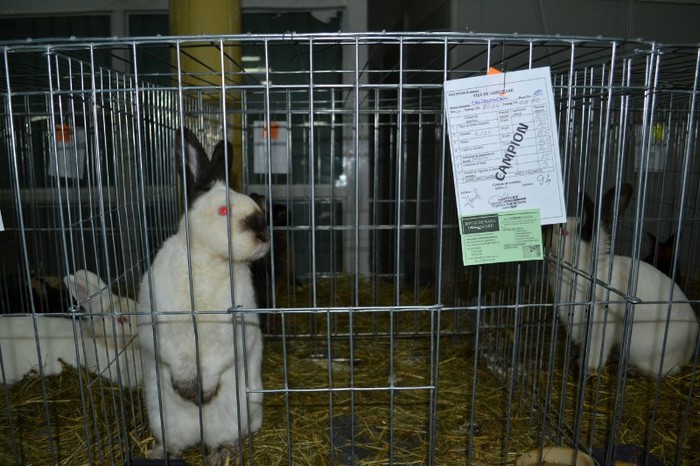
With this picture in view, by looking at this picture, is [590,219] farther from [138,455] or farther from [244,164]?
[138,455]

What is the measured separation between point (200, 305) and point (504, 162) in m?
1.30

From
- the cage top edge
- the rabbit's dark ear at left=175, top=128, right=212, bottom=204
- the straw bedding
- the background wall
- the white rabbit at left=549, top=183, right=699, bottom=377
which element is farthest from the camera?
the background wall

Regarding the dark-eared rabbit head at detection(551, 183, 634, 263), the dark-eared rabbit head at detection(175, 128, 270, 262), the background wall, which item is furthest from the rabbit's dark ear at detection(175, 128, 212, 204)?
the background wall

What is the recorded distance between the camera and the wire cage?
1.65 m

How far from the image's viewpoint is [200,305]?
215 cm

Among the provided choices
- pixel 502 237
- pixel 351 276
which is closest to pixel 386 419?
pixel 502 237

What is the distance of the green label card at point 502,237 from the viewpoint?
5.14ft

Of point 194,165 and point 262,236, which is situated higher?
point 194,165

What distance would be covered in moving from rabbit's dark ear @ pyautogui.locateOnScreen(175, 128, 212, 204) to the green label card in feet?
3.65

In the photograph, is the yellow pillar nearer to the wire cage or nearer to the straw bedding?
the wire cage

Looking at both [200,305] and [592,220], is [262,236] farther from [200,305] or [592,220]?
[592,220]

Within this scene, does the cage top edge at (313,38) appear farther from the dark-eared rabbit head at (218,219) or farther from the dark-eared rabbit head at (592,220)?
the dark-eared rabbit head at (592,220)

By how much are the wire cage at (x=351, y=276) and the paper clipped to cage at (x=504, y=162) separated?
0.10 m

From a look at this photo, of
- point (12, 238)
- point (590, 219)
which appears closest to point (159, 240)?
point (590, 219)
